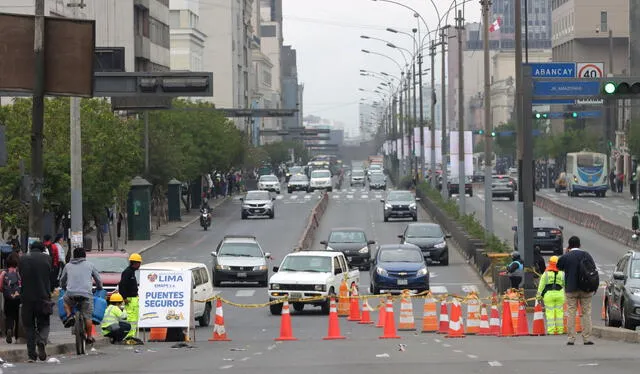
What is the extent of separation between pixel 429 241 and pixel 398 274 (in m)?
14.0

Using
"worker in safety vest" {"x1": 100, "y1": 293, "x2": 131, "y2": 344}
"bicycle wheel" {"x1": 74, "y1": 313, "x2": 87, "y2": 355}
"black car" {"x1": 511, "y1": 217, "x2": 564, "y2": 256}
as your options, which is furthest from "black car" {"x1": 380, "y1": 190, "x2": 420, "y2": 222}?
"bicycle wheel" {"x1": 74, "y1": 313, "x2": 87, "y2": 355}

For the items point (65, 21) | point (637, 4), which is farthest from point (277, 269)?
point (637, 4)

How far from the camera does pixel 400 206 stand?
79.4 meters

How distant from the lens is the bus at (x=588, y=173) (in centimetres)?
10444

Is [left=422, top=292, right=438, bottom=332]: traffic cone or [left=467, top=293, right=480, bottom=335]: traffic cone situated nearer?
[left=467, top=293, right=480, bottom=335]: traffic cone

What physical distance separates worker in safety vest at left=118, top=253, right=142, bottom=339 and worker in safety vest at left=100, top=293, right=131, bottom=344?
32 centimetres

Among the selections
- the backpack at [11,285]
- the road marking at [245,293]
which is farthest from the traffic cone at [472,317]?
the road marking at [245,293]

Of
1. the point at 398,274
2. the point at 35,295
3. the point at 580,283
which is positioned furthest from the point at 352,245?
the point at 35,295

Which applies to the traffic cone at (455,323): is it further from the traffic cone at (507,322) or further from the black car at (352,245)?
the black car at (352,245)

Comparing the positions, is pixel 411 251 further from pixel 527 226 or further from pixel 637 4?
pixel 637 4

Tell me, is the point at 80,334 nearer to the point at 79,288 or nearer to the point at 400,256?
the point at 79,288

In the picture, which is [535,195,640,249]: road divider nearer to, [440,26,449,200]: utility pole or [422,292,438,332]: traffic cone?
[440,26,449,200]: utility pole

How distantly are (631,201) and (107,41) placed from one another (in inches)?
1450

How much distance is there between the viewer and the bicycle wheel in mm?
22616
